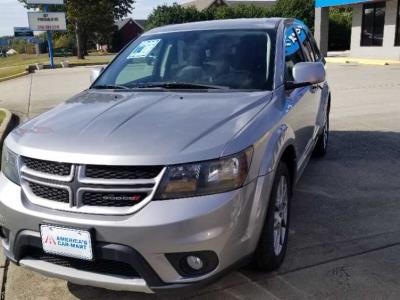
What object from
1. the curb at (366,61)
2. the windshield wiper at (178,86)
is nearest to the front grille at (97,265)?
the windshield wiper at (178,86)

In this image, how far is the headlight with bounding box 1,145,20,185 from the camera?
289cm

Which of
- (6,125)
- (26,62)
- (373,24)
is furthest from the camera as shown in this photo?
(26,62)

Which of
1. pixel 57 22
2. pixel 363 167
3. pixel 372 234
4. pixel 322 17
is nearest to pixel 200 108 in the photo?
pixel 372 234

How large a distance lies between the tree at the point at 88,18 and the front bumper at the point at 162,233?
44.0 m

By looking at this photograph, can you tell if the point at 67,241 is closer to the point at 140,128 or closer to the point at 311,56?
the point at 140,128

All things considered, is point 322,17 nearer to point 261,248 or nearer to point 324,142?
point 324,142

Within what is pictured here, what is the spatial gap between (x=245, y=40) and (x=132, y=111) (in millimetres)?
1375

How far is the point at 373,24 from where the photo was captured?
83.7 feet

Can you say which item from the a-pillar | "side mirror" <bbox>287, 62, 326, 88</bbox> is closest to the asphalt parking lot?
"side mirror" <bbox>287, 62, 326, 88</bbox>

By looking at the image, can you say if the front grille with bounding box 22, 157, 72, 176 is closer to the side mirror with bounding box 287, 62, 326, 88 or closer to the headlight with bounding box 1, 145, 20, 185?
the headlight with bounding box 1, 145, 20, 185

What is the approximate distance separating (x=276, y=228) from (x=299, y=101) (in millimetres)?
1273

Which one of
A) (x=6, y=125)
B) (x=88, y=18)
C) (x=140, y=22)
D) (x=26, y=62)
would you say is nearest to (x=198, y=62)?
(x=6, y=125)

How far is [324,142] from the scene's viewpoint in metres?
6.19

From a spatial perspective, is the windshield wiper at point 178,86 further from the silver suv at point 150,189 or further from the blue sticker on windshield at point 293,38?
the blue sticker on windshield at point 293,38
